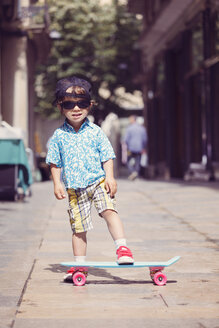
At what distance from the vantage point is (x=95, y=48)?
1367 inches

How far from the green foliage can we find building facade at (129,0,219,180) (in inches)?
222

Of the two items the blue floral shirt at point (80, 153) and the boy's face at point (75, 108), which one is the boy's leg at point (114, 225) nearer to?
the blue floral shirt at point (80, 153)

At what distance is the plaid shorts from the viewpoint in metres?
4.97

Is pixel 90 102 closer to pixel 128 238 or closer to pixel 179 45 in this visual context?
pixel 128 238

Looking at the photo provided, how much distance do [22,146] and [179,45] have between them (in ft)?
36.8

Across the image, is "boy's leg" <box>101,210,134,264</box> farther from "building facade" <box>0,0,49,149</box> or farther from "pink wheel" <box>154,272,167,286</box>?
"building facade" <box>0,0,49,149</box>

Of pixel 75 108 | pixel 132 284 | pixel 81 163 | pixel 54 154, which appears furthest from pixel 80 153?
pixel 132 284

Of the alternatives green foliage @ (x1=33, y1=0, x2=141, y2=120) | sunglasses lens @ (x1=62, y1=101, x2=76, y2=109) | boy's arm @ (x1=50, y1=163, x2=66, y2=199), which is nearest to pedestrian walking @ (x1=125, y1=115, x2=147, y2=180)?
green foliage @ (x1=33, y1=0, x2=141, y2=120)

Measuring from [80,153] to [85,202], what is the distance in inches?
13.0

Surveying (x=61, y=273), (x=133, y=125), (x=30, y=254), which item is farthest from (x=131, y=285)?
(x=133, y=125)

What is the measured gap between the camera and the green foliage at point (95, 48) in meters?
33.7

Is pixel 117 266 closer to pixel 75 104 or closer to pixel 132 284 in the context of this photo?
pixel 132 284

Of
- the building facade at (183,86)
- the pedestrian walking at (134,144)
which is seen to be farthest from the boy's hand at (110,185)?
the pedestrian walking at (134,144)

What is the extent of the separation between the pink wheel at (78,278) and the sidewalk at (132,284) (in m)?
0.05
